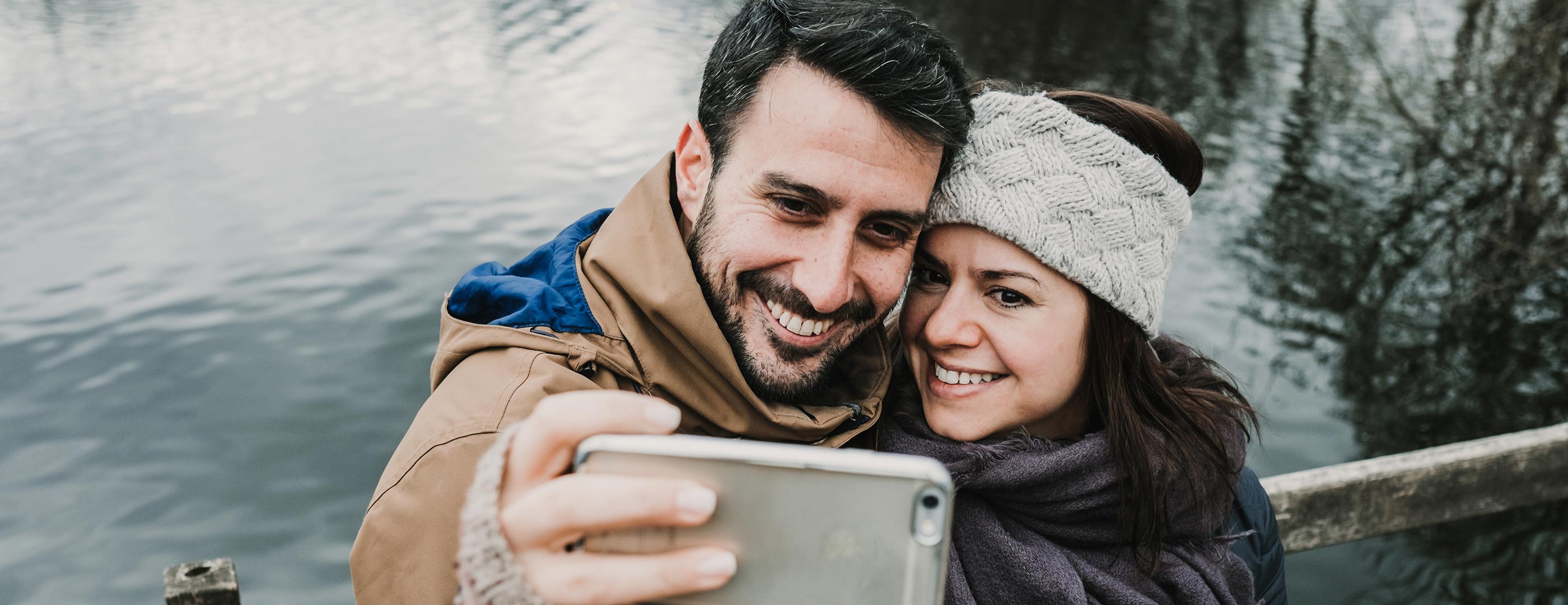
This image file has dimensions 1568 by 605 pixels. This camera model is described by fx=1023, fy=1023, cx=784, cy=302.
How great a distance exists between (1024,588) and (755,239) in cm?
82

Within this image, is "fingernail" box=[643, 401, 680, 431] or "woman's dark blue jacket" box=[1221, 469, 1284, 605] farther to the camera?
"woman's dark blue jacket" box=[1221, 469, 1284, 605]

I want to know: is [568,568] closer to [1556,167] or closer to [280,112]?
[1556,167]

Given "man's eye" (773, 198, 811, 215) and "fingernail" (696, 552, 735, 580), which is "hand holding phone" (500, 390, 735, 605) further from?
"man's eye" (773, 198, 811, 215)

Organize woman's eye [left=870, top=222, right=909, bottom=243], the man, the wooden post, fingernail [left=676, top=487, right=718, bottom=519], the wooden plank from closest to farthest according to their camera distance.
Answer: fingernail [left=676, top=487, right=718, bottom=519], the man, woman's eye [left=870, top=222, right=909, bottom=243], the wooden post, the wooden plank

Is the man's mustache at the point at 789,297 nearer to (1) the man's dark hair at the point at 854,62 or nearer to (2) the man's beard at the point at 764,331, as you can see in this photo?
(2) the man's beard at the point at 764,331

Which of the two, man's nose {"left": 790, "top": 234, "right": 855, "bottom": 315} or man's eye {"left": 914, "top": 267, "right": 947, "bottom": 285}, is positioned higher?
man's nose {"left": 790, "top": 234, "right": 855, "bottom": 315}

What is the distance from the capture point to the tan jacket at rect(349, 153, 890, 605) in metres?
1.42

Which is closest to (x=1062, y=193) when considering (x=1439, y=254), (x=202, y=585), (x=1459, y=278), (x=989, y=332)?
(x=989, y=332)

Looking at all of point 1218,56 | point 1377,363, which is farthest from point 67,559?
point 1218,56

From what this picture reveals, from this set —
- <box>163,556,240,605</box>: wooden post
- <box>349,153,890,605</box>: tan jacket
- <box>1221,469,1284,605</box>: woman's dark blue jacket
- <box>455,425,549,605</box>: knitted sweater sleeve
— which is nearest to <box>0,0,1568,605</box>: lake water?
<box>1221,469,1284,605</box>: woman's dark blue jacket

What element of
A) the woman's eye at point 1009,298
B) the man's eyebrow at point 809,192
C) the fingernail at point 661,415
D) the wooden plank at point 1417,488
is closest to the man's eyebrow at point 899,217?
the man's eyebrow at point 809,192

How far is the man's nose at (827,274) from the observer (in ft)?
5.86

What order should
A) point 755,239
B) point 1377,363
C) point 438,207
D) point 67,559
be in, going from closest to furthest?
point 755,239
point 67,559
point 1377,363
point 438,207

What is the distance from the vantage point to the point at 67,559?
5621 mm
